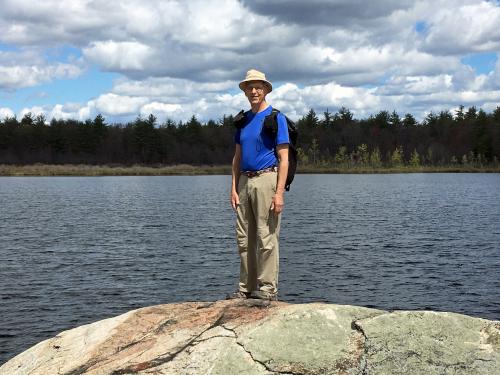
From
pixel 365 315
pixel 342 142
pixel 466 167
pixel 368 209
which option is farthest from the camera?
pixel 342 142

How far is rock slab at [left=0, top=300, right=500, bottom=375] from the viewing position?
5.87 meters

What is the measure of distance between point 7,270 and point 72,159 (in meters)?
135

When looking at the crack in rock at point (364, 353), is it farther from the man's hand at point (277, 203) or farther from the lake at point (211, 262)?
the lake at point (211, 262)

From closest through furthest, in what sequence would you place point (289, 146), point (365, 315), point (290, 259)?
point (365, 315), point (289, 146), point (290, 259)

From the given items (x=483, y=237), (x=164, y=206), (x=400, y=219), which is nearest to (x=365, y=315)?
(x=483, y=237)

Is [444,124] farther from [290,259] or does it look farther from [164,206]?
[290,259]

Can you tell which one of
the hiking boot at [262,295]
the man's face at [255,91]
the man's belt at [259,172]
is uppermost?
the man's face at [255,91]

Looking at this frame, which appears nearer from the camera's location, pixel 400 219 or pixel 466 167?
pixel 400 219

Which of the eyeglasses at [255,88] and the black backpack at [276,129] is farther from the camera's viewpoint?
the eyeglasses at [255,88]

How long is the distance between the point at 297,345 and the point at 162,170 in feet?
474

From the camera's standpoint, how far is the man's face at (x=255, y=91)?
7.62 m

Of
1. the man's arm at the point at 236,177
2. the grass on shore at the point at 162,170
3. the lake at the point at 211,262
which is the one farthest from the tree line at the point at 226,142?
the man's arm at the point at 236,177

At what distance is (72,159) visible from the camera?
15325 centimetres

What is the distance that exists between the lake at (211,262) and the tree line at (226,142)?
347 feet
